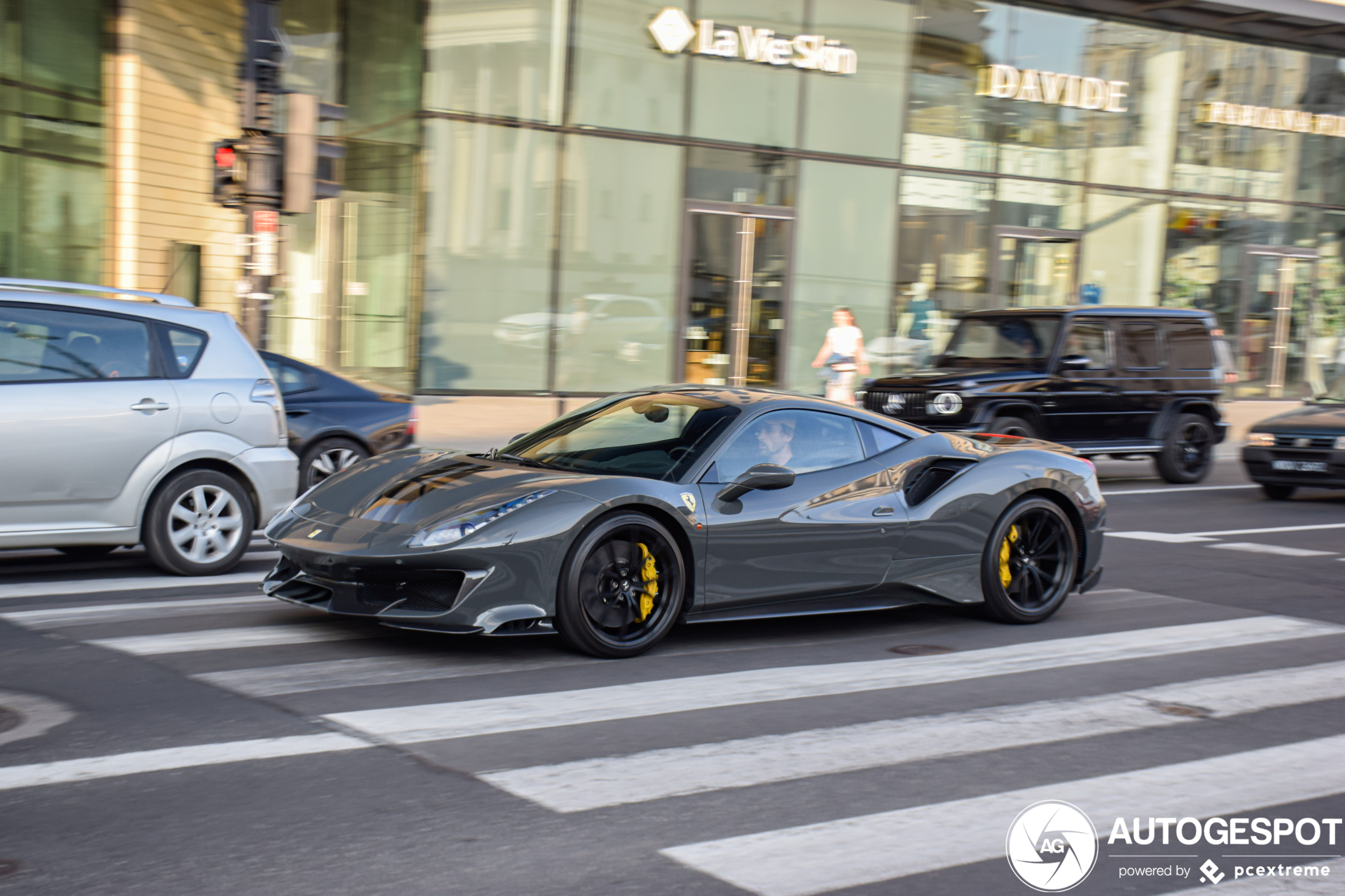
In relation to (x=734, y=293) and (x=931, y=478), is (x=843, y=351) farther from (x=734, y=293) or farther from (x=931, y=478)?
(x=931, y=478)

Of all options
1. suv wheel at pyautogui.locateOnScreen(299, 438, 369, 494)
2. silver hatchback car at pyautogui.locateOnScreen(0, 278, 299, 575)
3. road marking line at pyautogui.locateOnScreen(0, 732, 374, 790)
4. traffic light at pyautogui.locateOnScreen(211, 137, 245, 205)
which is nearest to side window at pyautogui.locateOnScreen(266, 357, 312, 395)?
suv wheel at pyautogui.locateOnScreen(299, 438, 369, 494)

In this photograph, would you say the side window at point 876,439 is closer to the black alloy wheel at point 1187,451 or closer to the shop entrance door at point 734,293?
the black alloy wheel at point 1187,451

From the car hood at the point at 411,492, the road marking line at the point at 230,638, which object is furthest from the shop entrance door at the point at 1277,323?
the road marking line at the point at 230,638

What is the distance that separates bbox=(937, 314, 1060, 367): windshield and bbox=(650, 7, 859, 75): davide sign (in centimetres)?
726

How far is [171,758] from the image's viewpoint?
14.2 ft

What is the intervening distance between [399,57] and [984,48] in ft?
32.9

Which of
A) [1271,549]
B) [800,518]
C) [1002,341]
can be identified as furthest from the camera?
[1002,341]

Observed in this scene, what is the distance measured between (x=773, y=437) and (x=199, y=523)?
3.51m

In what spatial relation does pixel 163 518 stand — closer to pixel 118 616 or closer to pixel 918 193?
pixel 118 616

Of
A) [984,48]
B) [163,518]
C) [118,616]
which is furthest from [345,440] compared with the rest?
[984,48]

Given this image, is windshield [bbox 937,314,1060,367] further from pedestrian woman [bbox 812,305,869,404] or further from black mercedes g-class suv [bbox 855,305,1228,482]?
pedestrian woman [bbox 812,305,869,404]

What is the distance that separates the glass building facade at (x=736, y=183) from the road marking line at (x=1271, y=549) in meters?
6.22

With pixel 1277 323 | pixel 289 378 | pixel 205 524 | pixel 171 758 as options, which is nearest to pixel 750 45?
pixel 289 378

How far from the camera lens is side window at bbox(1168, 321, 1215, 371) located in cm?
1570
